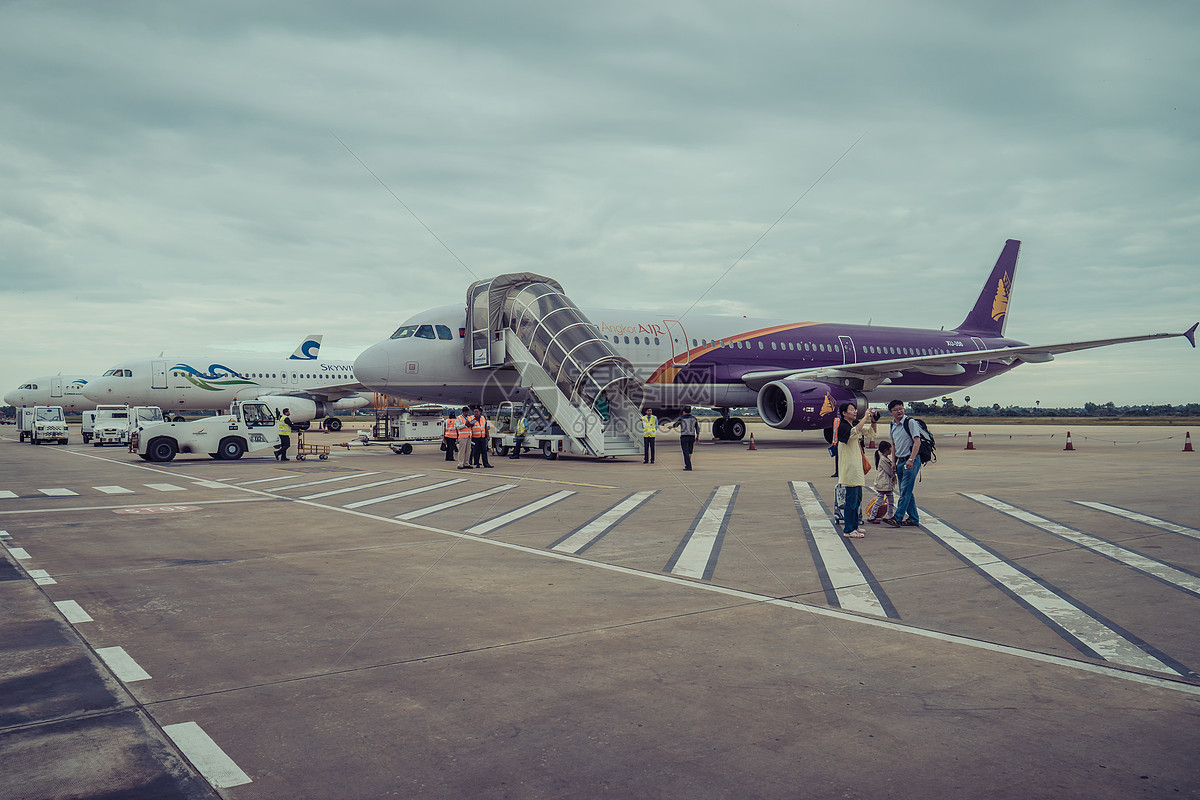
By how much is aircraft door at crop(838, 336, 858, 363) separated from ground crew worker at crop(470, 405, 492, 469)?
17.3m

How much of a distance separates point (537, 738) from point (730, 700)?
116 cm

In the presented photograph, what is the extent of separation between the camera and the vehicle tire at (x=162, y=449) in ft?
74.9

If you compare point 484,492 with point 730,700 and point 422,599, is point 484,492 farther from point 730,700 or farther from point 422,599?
point 730,700

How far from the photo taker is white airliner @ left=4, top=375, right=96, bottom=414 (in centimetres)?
4569

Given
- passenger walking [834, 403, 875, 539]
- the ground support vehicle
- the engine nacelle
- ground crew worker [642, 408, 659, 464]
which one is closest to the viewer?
passenger walking [834, 403, 875, 539]

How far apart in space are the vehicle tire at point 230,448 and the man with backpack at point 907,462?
19.8m

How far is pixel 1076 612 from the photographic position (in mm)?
6340

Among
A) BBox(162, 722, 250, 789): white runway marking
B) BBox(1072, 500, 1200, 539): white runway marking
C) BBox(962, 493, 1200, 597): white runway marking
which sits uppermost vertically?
BBox(1072, 500, 1200, 539): white runway marking

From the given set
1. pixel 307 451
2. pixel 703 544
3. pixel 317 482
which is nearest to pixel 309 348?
pixel 307 451

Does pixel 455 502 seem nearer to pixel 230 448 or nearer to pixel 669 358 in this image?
pixel 230 448

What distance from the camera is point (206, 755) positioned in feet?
12.5

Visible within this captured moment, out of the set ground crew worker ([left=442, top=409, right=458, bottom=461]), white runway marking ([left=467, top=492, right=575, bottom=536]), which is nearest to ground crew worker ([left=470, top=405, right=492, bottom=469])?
ground crew worker ([left=442, top=409, right=458, bottom=461])

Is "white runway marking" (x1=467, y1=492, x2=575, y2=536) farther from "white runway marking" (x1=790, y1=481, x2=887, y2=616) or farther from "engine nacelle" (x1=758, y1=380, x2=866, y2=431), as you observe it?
"engine nacelle" (x1=758, y1=380, x2=866, y2=431)

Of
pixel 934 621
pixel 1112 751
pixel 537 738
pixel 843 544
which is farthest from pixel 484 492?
pixel 1112 751
